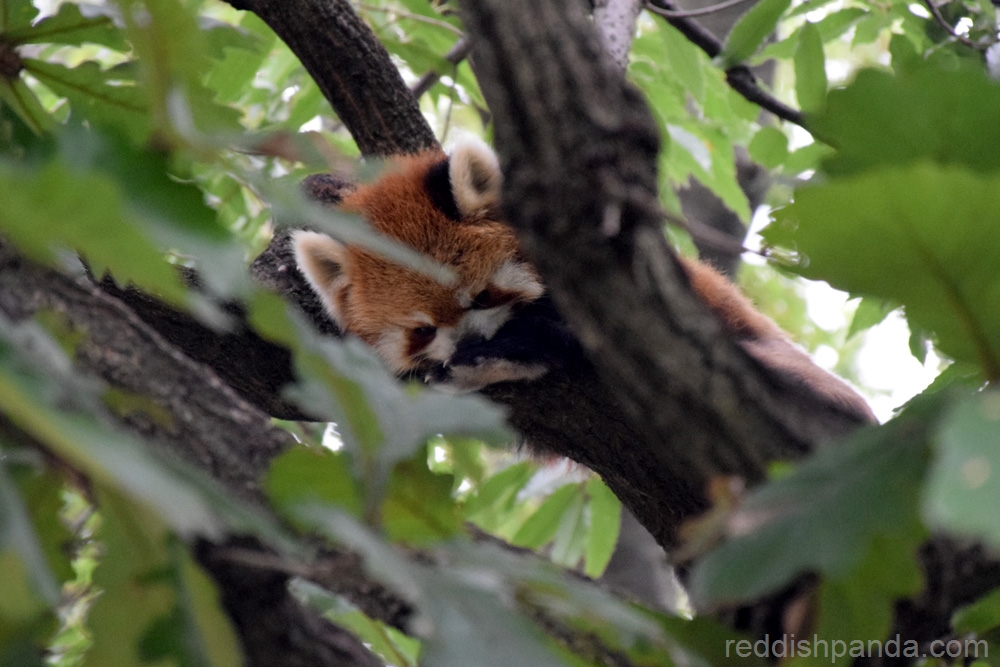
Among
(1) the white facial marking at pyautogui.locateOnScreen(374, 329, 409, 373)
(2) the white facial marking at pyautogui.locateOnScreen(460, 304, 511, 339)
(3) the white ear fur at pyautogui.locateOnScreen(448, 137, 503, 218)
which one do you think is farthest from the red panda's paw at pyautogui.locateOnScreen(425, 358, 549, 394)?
(3) the white ear fur at pyautogui.locateOnScreen(448, 137, 503, 218)

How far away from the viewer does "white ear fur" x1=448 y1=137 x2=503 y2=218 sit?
7.89 ft

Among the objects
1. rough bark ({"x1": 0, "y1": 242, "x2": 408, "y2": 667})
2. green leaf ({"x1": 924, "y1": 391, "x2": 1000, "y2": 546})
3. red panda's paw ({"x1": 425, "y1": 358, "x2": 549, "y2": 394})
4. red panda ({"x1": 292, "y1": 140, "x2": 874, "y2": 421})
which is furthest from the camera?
red panda ({"x1": 292, "y1": 140, "x2": 874, "y2": 421})

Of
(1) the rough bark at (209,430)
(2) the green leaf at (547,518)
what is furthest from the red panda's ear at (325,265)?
(1) the rough bark at (209,430)

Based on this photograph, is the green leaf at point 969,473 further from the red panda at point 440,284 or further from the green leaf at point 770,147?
the green leaf at point 770,147

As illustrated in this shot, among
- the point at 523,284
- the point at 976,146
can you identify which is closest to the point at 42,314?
the point at 976,146

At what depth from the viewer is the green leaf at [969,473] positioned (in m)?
0.59

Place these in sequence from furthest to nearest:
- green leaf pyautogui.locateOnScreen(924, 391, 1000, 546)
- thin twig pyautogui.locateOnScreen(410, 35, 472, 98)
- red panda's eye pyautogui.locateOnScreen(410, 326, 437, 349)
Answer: thin twig pyautogui.locateOnScreen(410, 35, 472, 98) < red panda's eye pyautogui.locateOnScreen(410, 326, 437, 349) < green leaf pyautogui.locateOnScreen(924, 391, 1000, 546)

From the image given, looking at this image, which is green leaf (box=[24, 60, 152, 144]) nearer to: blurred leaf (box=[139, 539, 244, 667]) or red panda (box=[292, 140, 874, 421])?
blurred leaf (box=[139, 539, 244, 667])

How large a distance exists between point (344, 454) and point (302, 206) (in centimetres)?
26

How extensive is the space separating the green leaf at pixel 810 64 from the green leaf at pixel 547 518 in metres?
1.29

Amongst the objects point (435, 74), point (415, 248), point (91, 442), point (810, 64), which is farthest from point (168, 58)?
point (435, 74)

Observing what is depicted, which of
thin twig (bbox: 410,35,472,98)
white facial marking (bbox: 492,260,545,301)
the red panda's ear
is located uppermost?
→ thin twig (bbox: 410,35,472,98)

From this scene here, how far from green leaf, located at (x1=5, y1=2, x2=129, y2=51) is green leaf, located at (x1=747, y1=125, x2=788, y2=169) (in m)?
1.80

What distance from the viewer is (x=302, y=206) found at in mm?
777
